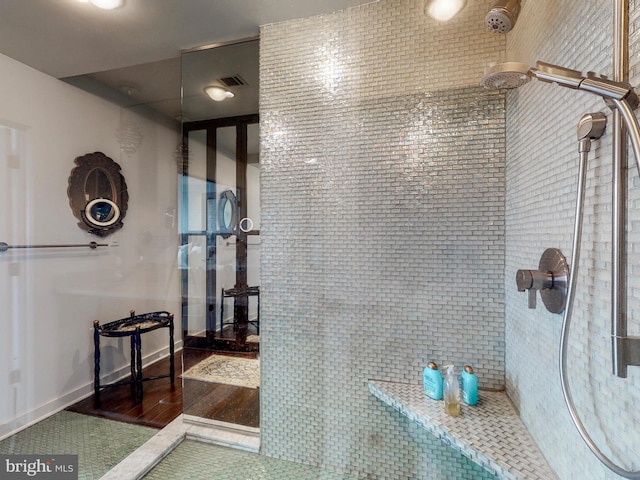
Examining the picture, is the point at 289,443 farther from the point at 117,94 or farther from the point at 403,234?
the point at 117,94

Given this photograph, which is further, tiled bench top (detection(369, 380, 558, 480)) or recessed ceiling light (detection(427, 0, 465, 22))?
recessed ceiling light (detection(427, 0, 465, 22))

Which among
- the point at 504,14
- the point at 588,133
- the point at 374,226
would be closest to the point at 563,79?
the point at 588,133

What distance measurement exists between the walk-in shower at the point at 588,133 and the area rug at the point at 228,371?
53.0 inches

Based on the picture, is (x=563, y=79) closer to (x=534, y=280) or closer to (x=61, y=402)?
(x=534, y=280)

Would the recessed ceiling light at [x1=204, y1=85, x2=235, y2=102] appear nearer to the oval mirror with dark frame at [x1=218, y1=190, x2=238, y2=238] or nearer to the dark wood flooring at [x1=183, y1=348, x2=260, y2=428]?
the oval mirror with dark frame at [x1=218, y1=190, x2=238, y2=238]

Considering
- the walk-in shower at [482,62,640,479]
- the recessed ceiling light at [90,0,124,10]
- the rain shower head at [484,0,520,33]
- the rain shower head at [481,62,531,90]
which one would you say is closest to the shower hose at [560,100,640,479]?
the walk-in shower at [482,62,640,479]

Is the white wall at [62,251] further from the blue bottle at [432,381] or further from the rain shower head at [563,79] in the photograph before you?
the rain shower head at [563,79]

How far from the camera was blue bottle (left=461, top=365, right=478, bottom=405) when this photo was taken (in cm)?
120

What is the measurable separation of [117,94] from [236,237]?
1.51 meters

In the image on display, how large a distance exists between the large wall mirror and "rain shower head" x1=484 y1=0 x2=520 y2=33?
1.04 meters

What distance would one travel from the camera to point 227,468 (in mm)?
1497

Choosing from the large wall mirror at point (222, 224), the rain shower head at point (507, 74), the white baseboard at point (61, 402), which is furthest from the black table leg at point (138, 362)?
the rain shower head at point (507, 74)

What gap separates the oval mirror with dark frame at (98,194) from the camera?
7.11ft

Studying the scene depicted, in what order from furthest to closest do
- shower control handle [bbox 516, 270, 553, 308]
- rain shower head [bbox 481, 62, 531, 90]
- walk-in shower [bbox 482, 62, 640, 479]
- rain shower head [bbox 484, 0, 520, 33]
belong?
rain shower head [bbox 484, 0, 520, 33], shower control handle [bbox 516, 270, 553, 308], rain shower head [bbox 481, 62, 531, 90], walk-in shower [bbox 482, 62, 640, 479]
